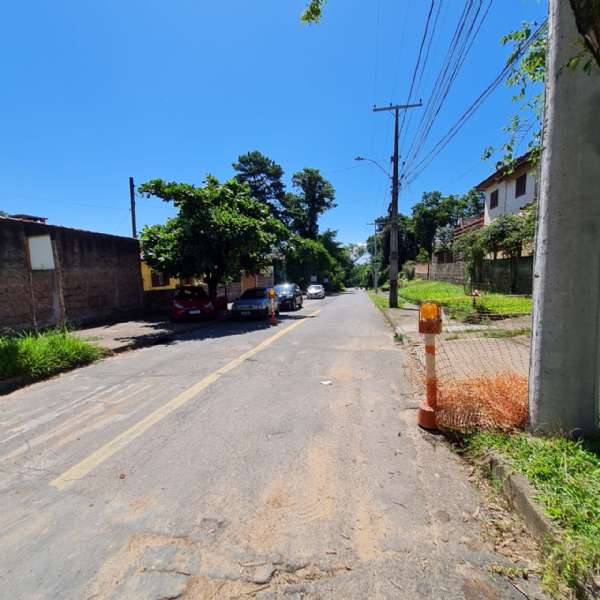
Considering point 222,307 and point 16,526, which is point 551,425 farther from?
point 222,307

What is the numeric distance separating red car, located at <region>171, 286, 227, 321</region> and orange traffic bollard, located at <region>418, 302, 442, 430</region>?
480 inches

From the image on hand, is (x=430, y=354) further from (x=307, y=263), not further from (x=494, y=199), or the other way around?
(x=307, y=263)

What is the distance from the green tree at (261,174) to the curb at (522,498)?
51244mm

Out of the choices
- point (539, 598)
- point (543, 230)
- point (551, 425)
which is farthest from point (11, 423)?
point (543, 230)

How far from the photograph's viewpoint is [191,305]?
14648mm

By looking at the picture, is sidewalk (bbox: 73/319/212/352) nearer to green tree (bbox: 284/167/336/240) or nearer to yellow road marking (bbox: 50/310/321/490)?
yellow road marking (bbox: 50/310/321/490)

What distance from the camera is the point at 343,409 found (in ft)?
15.2

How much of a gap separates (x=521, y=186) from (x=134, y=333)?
911 inches

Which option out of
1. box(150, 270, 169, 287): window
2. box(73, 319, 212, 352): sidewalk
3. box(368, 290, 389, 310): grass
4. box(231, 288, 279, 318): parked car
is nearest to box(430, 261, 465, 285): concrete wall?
box(368, 290, 389, 310): grass

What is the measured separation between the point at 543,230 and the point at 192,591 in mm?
3633

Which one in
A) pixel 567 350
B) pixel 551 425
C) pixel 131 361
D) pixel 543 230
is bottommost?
pixel 131 361

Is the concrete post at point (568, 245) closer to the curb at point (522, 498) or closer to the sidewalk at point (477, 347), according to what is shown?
the curb at point (522, 498)

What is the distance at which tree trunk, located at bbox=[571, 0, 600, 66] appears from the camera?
77.8 inches

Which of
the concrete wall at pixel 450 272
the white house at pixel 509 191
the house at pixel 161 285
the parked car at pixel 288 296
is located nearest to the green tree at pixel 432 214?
A: the concrete wall at pixel 450 272
